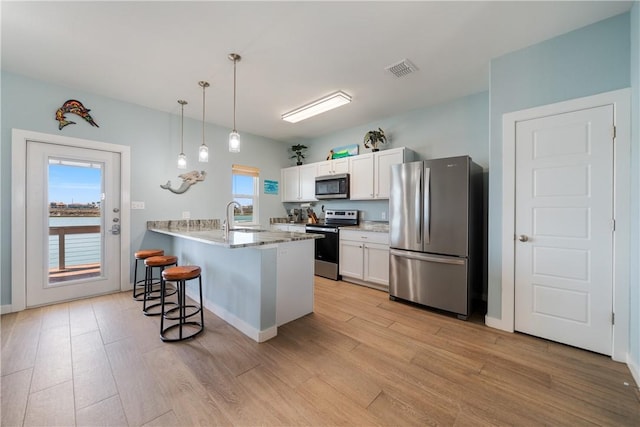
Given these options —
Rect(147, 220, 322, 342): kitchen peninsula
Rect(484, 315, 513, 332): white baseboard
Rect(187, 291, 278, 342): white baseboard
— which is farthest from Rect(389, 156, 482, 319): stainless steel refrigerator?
Rect(187, 291, 278, 342): white baseboard

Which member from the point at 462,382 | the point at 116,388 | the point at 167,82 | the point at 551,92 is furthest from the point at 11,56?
the point at 551,92

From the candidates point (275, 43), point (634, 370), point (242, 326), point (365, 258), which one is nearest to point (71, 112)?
point (275, 43)

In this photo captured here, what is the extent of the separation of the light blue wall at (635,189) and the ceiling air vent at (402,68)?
1568mm

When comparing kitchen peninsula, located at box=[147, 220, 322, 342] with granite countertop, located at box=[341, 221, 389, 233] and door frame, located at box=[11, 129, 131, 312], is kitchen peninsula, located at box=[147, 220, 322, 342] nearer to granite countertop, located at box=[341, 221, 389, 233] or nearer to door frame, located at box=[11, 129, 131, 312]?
granite countertop, located at box=[341, 221, 389, 233]

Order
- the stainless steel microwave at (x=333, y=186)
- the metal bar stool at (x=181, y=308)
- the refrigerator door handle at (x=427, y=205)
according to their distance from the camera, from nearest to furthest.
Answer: the metal bar stool at (x=181, y=308), the refrigerator door handle at (x=427, y=205), the stainless steel microwave at (x=333, y=186)

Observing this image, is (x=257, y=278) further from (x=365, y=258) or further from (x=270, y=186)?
(x=270, y=186)

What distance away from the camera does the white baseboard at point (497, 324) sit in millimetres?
2455

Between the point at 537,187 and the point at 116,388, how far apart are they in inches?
148

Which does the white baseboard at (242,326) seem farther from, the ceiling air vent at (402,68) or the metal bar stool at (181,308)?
the ceiling air vent at (402,68)

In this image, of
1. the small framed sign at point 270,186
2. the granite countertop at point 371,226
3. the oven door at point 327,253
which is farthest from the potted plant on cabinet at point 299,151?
the granite countertop at point 371,226

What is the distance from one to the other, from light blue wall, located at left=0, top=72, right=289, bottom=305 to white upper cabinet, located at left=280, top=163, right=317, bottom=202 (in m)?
0.28

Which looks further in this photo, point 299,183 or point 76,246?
point 299,183

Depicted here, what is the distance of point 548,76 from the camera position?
2.27m

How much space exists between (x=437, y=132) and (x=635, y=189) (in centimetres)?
215
